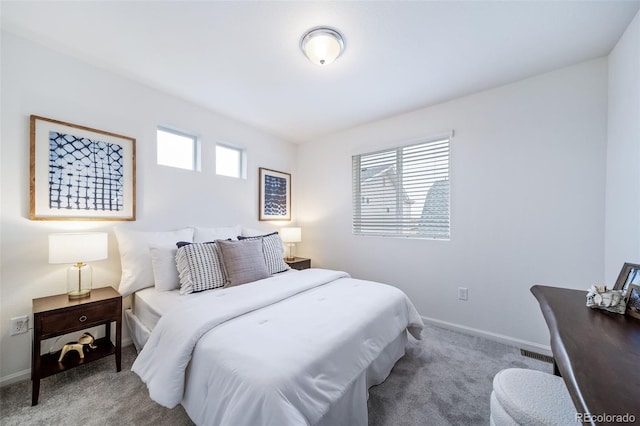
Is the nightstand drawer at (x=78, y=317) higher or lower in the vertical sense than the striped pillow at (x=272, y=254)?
lower

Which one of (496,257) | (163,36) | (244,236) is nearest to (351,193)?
(244,236)

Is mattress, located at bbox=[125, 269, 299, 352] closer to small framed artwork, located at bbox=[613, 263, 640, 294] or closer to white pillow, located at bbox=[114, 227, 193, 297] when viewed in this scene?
white pillow, located at bbox=[114, 227, 193, 297]

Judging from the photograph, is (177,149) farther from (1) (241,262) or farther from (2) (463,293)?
(2) (463,293)

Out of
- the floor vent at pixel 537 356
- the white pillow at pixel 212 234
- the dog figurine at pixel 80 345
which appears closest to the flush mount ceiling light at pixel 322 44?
the white pillow at pixel 212 234

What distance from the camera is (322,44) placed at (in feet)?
5.86

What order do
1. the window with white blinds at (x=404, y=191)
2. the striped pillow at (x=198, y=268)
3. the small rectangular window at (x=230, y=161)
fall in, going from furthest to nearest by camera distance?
the small rectangular window at (x=230, y=161) → the window with white blinds at (x=404, y=191) → the striped pillow at (x=198, y=268)

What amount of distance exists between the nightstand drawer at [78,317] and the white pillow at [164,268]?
305 mm

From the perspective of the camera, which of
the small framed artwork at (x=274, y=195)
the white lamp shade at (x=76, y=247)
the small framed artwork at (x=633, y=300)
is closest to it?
the small framed artwork at (x=633, y=300)

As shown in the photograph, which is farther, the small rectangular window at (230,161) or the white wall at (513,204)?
the small rectangular window at (230,161)

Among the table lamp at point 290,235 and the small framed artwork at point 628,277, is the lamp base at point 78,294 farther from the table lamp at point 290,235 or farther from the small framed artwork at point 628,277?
the small framed artwork at point 628,277

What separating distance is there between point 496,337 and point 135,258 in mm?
3444

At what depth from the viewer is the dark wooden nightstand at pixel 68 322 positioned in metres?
1.60

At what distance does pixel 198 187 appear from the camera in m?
2.90

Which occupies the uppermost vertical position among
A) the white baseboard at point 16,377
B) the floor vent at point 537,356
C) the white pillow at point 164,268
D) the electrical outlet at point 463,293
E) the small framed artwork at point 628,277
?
the small framed artwork at point 628,277
